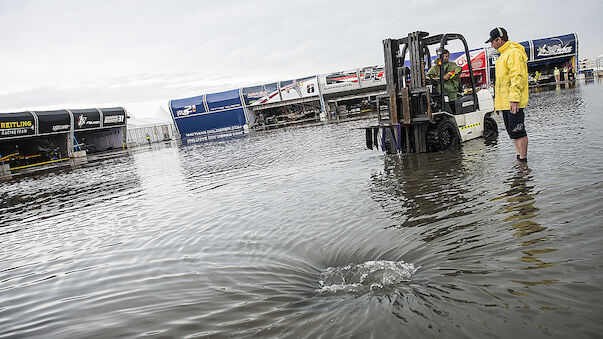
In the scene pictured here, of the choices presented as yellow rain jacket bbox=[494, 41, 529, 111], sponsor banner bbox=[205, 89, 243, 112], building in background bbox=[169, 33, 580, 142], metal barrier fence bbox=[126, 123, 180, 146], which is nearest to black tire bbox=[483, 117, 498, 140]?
yellow rain jacket bbox=[494, 41, 529, 111]

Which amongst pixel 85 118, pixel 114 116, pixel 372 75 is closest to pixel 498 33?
pixel 372 75

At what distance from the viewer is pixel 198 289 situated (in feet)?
10.1

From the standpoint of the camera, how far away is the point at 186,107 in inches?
1614

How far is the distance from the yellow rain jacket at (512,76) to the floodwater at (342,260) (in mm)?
970

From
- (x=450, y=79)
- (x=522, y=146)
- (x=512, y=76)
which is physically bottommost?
(x=522, y=146)

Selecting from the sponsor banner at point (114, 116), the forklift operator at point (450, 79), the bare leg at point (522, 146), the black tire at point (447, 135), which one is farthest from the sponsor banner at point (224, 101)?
the bare leg at point (522, 146)

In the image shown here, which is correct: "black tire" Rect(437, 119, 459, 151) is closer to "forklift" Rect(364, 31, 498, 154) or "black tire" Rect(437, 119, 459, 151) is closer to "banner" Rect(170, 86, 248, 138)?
"forklift" Rect(364, 31, 498, 154)

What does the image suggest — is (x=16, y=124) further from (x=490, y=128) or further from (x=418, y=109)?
(x=490, y=128)

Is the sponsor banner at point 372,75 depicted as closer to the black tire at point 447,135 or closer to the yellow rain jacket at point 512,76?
the black tire at point 447,135

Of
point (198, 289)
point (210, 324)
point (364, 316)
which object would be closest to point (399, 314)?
point (364, 316)

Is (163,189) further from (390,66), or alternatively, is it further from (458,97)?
(458,97)

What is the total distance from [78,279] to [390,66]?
749cm

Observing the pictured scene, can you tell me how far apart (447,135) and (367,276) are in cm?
664

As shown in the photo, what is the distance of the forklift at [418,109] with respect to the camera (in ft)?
28.1
